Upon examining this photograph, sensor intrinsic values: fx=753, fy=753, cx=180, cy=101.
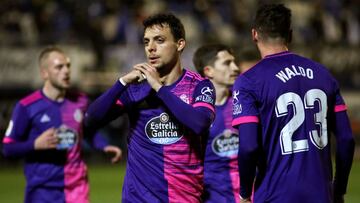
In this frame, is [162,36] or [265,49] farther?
[162,36]

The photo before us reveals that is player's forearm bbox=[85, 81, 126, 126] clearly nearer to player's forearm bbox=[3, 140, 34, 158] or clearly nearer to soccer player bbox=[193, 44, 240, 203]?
soccer player bbox=[193, 44, 240, 203]

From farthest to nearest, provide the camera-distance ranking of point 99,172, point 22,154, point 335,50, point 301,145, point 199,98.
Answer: point 335,50 → point 99,172 → point 22,154 → point 199,98 → point 301,145

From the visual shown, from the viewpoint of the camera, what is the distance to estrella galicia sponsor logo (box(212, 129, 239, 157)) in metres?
7.25

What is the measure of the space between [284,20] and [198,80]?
3.19ft

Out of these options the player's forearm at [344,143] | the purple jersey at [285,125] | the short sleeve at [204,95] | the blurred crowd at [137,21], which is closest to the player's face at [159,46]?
the short sleeve at [204,95]

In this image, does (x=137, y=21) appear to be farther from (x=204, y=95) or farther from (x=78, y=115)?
(x=204, y=95)

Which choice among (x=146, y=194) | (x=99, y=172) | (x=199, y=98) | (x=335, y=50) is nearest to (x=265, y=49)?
(x=199, y=98)

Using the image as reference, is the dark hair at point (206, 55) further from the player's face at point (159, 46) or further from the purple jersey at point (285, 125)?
the purple jersey at point (285, 125)

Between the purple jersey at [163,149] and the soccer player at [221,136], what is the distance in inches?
48.6

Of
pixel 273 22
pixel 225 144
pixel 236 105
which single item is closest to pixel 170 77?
pixel 236 105

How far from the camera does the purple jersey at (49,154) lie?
306 inches

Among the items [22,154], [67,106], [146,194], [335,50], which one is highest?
[335,50]

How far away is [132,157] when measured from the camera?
5836mm

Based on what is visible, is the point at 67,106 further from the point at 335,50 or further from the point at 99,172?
the point at 335,50
